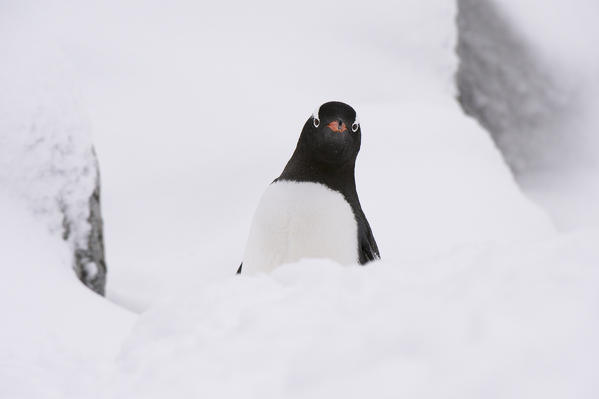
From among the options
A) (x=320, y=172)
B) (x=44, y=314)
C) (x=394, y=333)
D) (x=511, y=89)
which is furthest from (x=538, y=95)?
(x=394, y=333)

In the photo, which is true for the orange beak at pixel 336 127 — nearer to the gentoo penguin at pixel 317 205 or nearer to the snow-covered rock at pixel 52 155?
the gentoo penguin at pixel 317 205

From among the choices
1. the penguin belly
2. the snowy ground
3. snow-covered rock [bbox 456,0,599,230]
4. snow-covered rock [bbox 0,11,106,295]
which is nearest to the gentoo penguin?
the penguin belly

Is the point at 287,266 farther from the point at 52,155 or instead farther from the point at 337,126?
the point at 52,155

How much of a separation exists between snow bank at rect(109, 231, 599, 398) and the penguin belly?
145 cm

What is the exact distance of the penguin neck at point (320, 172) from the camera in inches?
133

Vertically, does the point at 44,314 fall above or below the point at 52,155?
below

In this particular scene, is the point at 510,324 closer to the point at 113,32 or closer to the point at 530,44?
the point at 113,32

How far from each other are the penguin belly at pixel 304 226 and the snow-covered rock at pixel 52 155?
1.44 meters

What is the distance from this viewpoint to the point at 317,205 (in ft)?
10.9

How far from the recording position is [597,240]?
1.62m

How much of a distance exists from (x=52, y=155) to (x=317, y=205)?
183 cm

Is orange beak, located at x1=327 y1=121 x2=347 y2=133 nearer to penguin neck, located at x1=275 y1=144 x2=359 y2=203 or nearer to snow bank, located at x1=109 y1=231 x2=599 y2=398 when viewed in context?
penguin neck, located at x1=275 y1=144 x2=359 y2=203

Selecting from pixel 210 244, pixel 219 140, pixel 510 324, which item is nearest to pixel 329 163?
pixel 510 324

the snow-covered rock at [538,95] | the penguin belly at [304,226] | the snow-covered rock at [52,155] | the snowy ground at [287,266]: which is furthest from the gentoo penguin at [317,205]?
the snow-covered rock at [538,95]
